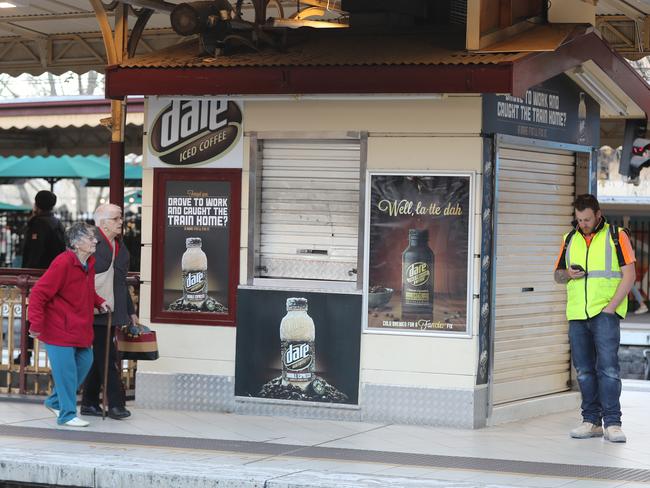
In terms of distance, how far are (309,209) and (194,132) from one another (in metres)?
1.23

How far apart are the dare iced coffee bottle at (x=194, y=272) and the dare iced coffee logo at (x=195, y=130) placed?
74 centimetres

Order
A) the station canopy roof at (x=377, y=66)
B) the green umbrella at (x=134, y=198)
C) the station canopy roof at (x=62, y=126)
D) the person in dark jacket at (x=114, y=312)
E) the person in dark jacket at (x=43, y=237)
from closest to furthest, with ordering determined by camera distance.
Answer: the station canopy roof at (x=377, y=66), the person in dark jacket at (x=114, y=312), the person in dark jacket at (x=43, y=237), the station canopy roof at (x=62, y=126), the green umbrella at (x=134, y=198)

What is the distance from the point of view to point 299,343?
9.79m

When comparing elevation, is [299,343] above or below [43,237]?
below

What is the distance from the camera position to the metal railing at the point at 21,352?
10.6m

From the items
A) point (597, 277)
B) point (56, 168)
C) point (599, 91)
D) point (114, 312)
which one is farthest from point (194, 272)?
point (56, 168)

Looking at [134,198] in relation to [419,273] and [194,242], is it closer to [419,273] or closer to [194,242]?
[194,242]

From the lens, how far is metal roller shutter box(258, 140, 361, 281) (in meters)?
9.88

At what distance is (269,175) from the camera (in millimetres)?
10102

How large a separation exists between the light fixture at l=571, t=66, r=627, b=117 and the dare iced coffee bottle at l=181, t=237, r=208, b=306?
373cm

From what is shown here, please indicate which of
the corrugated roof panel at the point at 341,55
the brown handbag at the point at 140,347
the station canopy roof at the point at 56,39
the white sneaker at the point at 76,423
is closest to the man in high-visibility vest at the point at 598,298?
the corrugated roof panel at the point at 341,55

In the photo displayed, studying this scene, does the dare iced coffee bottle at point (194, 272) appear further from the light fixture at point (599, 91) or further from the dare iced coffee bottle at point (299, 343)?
the light fixture at point (599, 91)

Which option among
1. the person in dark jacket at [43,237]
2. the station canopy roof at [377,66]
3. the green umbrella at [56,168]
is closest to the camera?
the station canopy roof at [377,66]

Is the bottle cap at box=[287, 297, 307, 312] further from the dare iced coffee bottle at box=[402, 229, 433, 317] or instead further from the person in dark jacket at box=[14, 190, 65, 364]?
the person in dark jacket at box=[14, 190, 65, 364]
